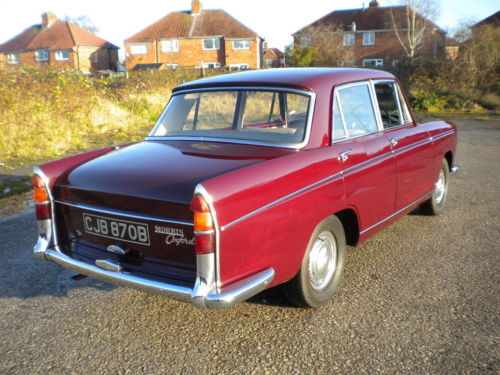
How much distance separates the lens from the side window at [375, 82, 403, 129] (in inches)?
174

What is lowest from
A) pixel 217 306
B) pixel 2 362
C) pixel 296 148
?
pixel 2 362

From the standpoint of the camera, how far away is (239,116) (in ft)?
12.4

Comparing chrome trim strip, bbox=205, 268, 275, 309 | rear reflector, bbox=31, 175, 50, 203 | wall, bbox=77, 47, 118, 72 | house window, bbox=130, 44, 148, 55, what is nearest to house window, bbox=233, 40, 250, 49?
house window, bbox=130, 44, 148, 55

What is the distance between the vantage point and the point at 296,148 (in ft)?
10.9

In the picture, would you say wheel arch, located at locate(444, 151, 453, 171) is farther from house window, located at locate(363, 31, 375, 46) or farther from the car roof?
house window, located at locate(363, 31, 375, 46)

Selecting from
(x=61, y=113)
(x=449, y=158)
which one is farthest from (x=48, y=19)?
(x=449, y=158)

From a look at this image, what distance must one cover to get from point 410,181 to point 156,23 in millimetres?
50347

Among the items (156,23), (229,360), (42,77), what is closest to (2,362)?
(229,360)

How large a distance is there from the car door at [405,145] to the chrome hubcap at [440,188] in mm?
526

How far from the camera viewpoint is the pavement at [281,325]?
109 inches

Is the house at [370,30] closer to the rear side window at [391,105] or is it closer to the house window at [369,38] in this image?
the house window at [369,38]

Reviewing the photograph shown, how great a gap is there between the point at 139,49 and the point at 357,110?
49532mm

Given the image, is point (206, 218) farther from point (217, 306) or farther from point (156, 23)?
point (156, 23)

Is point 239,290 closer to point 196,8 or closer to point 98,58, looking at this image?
point 196,8
